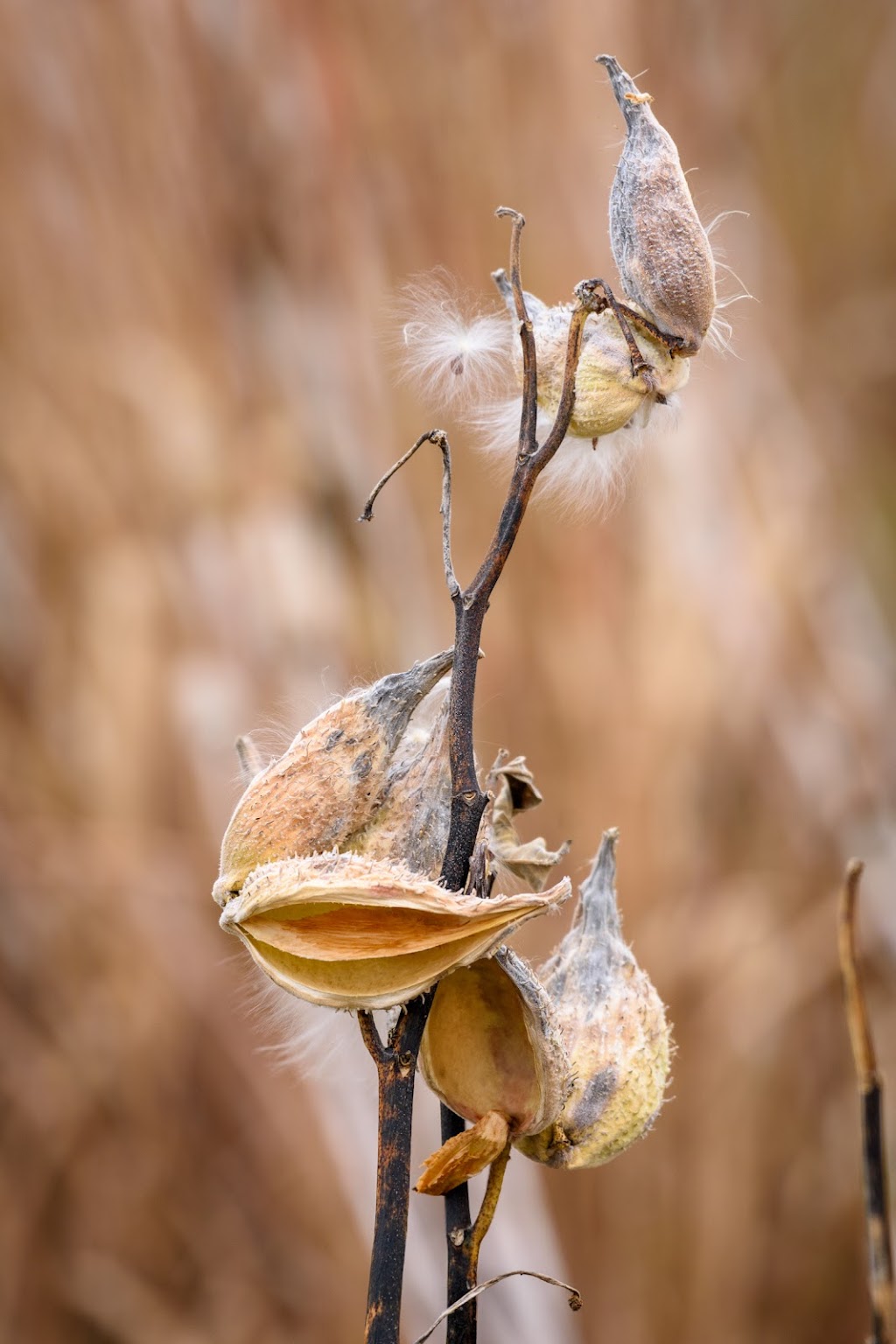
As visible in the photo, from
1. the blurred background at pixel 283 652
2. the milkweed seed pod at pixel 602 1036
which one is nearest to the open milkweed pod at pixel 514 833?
the milkweed seed pod at pixel 602 1036

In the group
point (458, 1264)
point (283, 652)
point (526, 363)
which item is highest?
point (283, 652)

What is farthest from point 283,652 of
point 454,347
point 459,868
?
point 459,868

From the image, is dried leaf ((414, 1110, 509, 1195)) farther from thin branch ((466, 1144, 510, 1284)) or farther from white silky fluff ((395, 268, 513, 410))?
white silky fluff ((395, 268, 513, 410))

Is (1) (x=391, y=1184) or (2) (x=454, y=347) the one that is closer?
(1) (x=391, y=1184)

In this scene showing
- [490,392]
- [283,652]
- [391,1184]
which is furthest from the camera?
[283,652]

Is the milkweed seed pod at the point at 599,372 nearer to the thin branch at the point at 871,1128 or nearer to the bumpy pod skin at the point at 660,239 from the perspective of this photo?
the bumpy pod skin at the point at 660,239

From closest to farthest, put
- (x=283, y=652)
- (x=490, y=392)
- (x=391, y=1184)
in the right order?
(x=391, y=1184) → (x=490, y=392) → (x=283, y=652)

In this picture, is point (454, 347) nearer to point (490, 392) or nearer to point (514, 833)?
point (490, 392)

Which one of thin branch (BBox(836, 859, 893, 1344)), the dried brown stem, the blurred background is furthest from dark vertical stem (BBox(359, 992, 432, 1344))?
the blurred background
